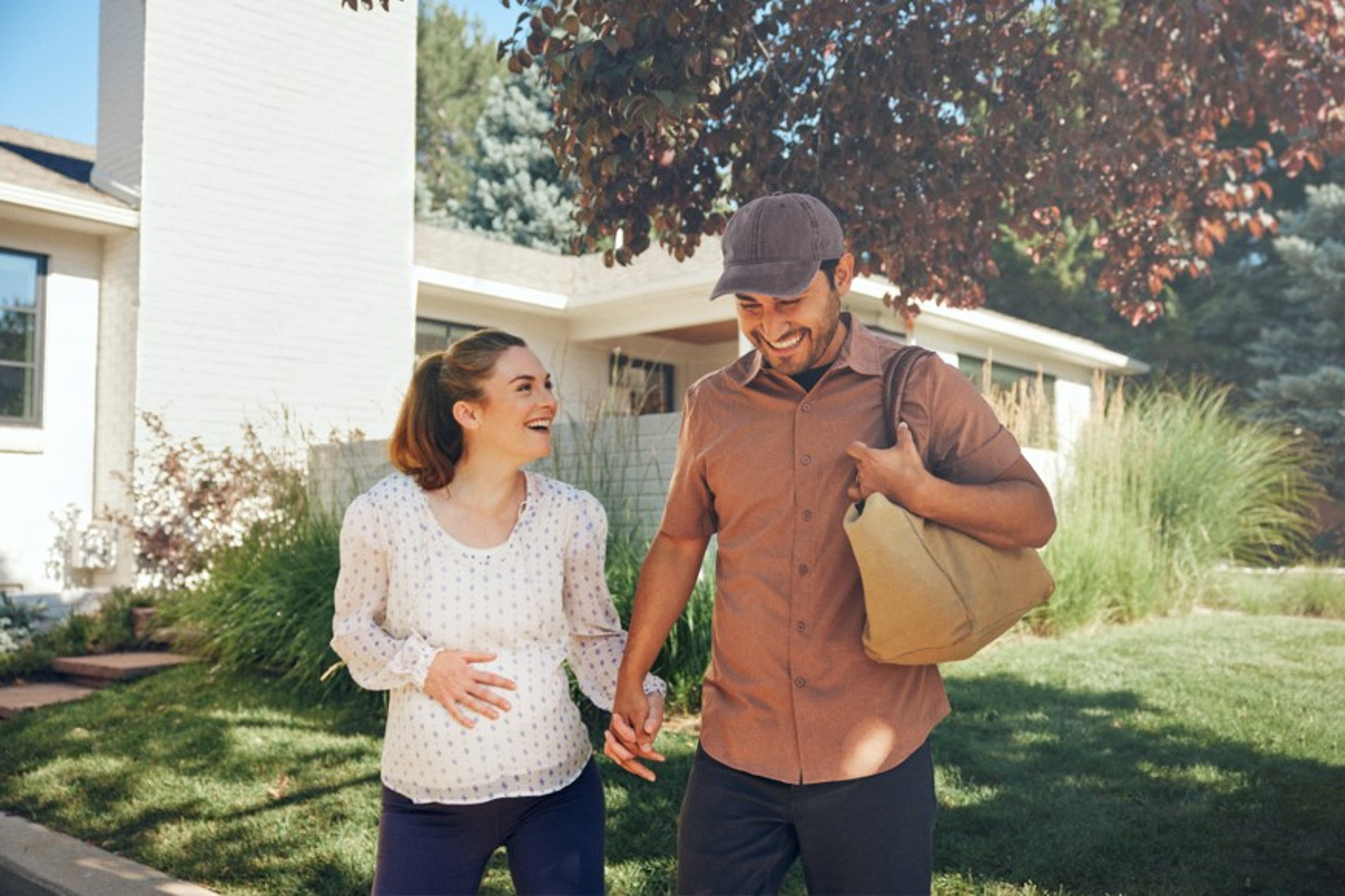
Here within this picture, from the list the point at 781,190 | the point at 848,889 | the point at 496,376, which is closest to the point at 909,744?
the point at 848,889

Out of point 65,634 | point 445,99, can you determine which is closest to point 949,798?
point 65,634

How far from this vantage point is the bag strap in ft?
7.69

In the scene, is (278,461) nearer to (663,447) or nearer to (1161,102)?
(663,447)

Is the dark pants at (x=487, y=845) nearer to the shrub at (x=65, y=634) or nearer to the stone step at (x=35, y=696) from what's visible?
the stone step at (x=35, y=696)

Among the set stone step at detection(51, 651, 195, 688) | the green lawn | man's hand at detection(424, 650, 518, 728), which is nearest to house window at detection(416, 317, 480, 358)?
stone step at detection(51, 651, 195, 688)

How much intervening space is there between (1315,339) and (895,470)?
2502cm

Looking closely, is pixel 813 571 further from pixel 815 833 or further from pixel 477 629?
pixel 477 629

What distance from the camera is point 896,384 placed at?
236cm

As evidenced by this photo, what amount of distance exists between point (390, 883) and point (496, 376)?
1.16 meters

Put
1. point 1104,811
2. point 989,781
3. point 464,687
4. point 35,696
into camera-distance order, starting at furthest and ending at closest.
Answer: point 35,696
point 989,781
point 1104,811
point 464,687

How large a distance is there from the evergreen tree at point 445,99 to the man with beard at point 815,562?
33623 mm

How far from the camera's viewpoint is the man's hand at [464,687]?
265 centimetres

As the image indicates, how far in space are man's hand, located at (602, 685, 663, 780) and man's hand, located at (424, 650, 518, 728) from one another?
0.81 ft

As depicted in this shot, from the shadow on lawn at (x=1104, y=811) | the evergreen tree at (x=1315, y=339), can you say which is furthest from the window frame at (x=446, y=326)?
the evergreen tree at (x=1315, y=339)
